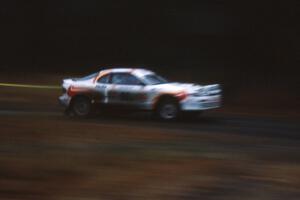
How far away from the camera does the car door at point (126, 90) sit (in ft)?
64.5

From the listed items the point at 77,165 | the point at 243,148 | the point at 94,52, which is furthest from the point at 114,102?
the point at 94,52

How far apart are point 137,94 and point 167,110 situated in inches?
35.7

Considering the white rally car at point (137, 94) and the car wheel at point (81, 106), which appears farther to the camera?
the car wheel at point (81, 106)

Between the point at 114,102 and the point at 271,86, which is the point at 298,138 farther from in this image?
the point at 271,86

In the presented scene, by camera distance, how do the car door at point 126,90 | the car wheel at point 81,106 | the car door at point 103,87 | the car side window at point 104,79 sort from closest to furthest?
the car door at point 126,90, the car door at point 103,87, the car side window at point 104,79, the car wheel at point 81,106

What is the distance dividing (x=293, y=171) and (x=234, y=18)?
2623 centimetres

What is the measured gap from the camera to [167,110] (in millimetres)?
19531

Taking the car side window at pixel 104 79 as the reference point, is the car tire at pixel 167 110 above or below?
below

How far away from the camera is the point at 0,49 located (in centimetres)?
3922

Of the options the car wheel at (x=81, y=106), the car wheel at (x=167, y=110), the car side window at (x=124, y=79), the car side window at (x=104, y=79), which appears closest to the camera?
the car wheel at (x=167, y=110)

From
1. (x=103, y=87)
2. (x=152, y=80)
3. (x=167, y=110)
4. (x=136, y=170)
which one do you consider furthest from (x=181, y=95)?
(x=136, y=170)

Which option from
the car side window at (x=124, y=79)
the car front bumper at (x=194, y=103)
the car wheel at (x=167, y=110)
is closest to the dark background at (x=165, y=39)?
the car front bumper at (x=194, y=103)

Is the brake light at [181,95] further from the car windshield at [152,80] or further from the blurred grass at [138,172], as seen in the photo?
the blurred grass at [138,172]

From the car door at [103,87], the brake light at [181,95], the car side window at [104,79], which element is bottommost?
the brake light at [181,95]
